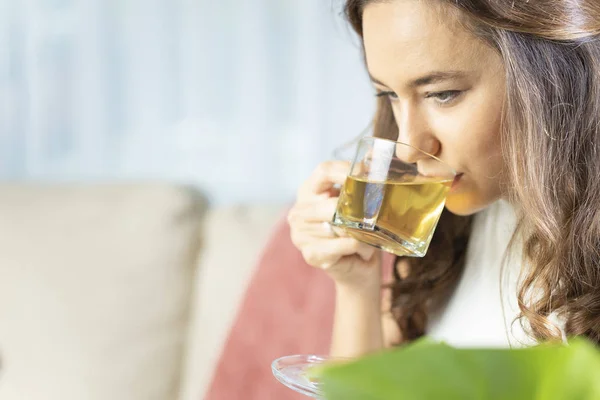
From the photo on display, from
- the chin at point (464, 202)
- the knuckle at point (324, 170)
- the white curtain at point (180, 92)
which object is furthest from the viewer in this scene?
the white curtain at point (180, 92)

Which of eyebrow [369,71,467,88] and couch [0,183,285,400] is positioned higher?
eyebrow [369,71,467,88]

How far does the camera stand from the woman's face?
1.13 metres

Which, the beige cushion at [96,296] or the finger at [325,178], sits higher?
the finger at [325,178]

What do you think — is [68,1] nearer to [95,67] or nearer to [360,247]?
[95,67]

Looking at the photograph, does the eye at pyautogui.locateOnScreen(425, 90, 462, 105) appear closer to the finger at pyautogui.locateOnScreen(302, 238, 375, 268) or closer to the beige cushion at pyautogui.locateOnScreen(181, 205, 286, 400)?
the finger at pyautogui.locateOnScreen(302, 238, 375, 268)

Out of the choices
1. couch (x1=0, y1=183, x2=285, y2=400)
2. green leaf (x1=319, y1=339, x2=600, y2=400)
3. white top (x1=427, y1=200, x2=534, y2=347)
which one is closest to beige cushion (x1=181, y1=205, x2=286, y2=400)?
couch (x1=0, y1=183, x2=285, y2=400)

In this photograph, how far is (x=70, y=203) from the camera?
2049 mm

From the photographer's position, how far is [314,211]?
1.34 meters

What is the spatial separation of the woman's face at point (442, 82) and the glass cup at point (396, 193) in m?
0.02

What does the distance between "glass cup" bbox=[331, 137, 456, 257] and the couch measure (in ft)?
2.64

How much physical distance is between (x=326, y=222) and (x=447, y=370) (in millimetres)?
934

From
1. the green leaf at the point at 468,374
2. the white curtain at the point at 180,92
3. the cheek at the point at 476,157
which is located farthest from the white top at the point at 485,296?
the green leaf at the point at 468,374

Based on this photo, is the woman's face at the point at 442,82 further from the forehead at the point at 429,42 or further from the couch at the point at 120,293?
the couch at the point at 120,293

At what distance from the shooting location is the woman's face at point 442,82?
3.70 ft
